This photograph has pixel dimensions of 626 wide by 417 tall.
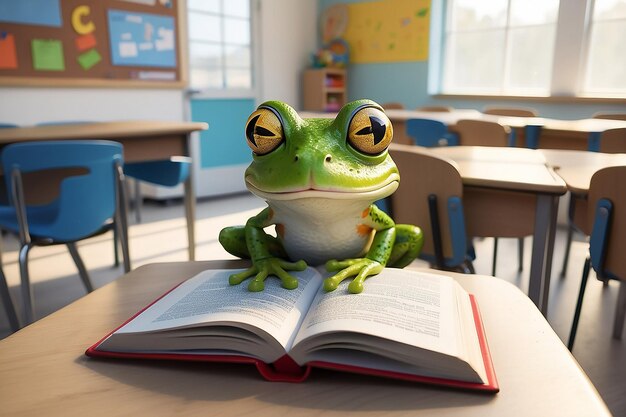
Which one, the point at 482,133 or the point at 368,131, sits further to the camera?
the point at 482,133

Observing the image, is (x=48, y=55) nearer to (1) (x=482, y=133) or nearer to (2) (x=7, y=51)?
(2) (x=7, y=51)

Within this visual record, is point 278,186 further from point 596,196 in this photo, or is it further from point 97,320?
point 596,196

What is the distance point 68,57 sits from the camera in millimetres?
3582

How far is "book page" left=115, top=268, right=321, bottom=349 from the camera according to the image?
1.69ft

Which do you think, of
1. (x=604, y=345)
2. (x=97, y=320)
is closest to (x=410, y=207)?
(x=604, y=345)

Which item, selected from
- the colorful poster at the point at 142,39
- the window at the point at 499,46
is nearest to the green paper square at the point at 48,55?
the colorful poster at the point at 142,39

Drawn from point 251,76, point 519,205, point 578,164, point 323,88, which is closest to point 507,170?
point 519,205

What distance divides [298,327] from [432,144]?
2717mm

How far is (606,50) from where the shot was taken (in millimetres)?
4266

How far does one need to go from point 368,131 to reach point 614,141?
2152 millimetres

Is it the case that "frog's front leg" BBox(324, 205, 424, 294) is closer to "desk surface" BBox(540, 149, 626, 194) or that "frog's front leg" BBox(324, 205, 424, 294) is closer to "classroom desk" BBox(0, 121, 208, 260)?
"desk surface" BBox(540, 149, 626, 194)

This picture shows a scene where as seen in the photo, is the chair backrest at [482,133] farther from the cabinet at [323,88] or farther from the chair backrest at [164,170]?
the cabinet at [323,88]

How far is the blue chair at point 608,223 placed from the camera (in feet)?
4.30

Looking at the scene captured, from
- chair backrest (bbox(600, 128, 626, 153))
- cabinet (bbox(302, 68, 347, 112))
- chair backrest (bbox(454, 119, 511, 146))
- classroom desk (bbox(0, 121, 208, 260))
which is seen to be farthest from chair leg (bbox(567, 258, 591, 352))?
Answer: cabinet (bbox(302, 68, 347, 112))
